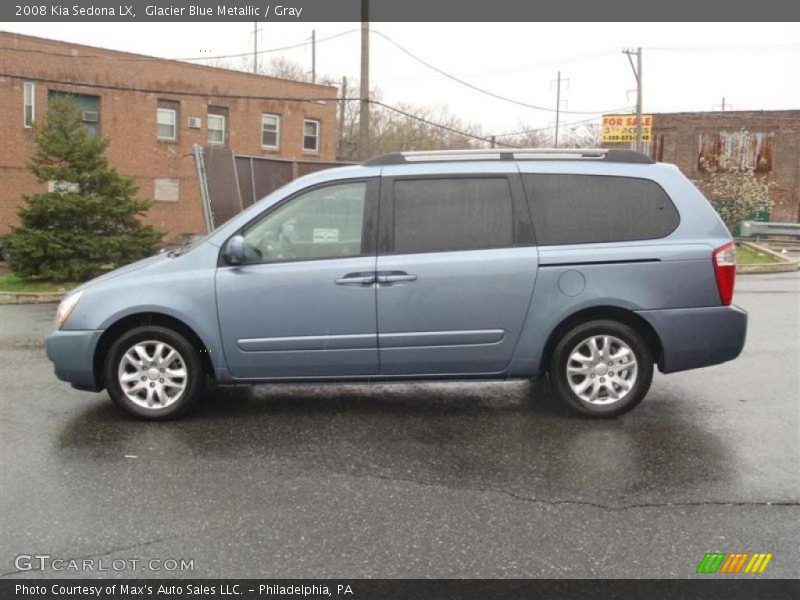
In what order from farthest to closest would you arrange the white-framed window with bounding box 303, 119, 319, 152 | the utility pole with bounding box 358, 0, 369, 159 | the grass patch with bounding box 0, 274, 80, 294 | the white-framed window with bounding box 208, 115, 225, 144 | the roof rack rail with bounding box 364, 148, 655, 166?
the white-framed window with bounding box 303, 119, 319, 152 < the white-framed window with bounding box 208, 115, 225, 144 < the utility pole with bounding box 358, 0, 369, 159 < the grass patch with bounding box 0, 274, 80, 294 < the roof rack rail with bounding box 364, 148, 655, 166

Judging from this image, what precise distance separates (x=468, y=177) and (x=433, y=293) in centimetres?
90

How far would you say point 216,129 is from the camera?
108 feet

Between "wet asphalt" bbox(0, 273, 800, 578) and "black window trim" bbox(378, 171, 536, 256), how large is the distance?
4.08ft

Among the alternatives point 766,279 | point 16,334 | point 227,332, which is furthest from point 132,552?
point 766,279

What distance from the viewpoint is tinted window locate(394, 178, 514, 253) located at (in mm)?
5602

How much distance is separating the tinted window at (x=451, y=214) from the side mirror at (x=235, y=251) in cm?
108

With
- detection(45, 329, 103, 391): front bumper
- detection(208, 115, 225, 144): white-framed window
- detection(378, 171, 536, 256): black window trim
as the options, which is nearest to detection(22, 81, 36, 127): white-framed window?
detection(208, 115, 225, 144): white-framed window

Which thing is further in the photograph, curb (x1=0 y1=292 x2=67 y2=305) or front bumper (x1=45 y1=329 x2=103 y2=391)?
curb (x1=0 y1=292 x2=67 y2=305)

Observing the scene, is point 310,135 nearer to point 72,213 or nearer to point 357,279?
point 72,213

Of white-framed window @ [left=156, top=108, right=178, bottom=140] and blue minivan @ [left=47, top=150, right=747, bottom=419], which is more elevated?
white-framed window @ [left=156, top=108, right=178, bottom=140]

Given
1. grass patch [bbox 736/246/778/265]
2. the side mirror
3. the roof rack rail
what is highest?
the roof rack rail

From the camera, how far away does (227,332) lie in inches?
218

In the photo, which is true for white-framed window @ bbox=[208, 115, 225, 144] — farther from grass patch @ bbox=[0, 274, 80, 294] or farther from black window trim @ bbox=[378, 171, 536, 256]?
black window trim @ bbox=[378, 171, 536, 256]

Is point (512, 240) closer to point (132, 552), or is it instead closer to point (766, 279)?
point (132, 552)
